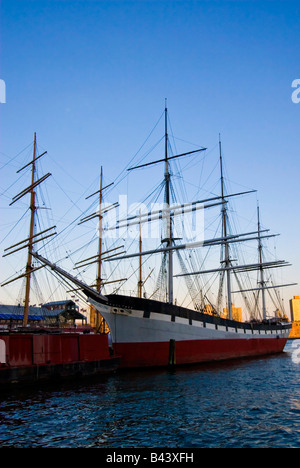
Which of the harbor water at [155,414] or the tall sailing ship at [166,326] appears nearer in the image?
the harbor water at [155,414]

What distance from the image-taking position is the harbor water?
1030cm

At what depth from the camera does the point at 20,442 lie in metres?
10.2

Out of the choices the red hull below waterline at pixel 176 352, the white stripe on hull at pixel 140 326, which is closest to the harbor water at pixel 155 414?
the red hull below waterline at pixel 176 352

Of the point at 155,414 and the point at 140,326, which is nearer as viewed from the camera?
the point at 155,414

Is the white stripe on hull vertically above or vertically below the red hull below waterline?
above

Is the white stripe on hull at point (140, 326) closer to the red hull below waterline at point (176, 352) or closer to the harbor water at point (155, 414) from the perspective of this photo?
the red hull below waterline at point (176, 352)

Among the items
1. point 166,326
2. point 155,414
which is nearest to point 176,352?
point 166,326

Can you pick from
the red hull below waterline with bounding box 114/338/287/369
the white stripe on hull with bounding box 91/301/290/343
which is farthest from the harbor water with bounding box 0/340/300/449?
the white stripe on hull with bounding box 91/301/290/343

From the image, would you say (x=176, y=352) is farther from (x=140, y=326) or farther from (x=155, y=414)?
(x=155, y=414)

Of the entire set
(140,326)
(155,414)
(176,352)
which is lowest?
(176,352)

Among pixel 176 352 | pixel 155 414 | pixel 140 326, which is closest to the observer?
pixel 155 414

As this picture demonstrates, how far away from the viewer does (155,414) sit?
13.0 metres

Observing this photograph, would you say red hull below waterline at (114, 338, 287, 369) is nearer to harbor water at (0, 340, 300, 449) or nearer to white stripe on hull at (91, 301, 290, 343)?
white stripe on hull at (91, 301, 290, 343)

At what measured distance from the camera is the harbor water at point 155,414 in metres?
10.3
